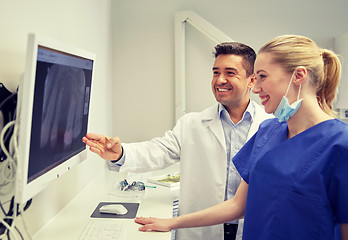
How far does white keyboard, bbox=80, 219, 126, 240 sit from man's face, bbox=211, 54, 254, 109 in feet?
2.80

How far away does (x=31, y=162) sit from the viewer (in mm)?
884

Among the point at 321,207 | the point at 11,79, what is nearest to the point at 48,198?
the point at 11,79

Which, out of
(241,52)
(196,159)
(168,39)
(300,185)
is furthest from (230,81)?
(168,39)

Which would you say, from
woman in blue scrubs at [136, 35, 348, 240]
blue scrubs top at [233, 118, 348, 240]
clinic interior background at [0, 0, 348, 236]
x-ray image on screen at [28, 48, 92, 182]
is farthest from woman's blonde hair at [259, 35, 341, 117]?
clinic interior background at [0, 0, 348, 236]

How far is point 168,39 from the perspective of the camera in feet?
9.64

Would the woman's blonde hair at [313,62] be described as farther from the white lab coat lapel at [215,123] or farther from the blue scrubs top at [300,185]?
the white lab coat lapel at [215,123]

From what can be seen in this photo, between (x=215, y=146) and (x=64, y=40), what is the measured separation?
0.95 m

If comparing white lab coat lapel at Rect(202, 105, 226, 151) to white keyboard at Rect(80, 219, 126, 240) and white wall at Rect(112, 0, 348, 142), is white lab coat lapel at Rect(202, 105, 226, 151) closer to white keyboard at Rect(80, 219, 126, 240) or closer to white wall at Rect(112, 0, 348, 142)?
white keyboard at Rect(80, 219, 126, 240)

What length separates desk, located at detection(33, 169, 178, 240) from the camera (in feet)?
4.30

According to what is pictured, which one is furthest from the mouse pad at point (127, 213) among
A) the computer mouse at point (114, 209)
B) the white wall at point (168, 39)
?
the white wall at point (168, 39)

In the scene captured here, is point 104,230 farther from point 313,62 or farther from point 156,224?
point 313,62

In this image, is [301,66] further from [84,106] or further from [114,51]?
[114,51]

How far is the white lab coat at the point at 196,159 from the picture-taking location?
166 centimetres

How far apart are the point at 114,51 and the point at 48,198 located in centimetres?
182
